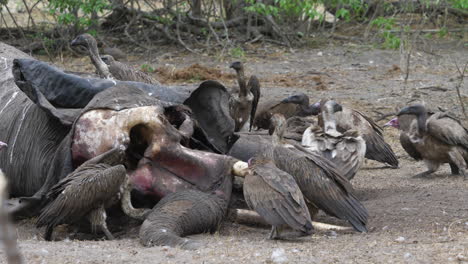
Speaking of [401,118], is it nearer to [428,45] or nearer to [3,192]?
[428,45]

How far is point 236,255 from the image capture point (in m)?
3.36

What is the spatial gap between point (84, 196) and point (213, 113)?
1.44 meters

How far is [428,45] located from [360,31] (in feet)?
5.69

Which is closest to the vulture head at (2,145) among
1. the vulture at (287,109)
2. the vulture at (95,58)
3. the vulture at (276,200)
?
the vulture at (276,200)

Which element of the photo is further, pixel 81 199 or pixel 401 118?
pixel 401 118

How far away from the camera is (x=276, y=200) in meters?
3.96

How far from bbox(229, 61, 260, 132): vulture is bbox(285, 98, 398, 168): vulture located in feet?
4.86

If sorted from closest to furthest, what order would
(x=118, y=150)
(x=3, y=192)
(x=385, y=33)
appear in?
(x=3, y=192) < (x=118, y=150) < (x=385, y=33)

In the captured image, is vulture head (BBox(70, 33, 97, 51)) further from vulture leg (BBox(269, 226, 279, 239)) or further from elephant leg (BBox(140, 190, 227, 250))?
vulture leg (BBox(269, 226, 279, 239))

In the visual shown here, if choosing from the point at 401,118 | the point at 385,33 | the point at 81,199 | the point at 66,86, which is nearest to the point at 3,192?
the point at 81,199

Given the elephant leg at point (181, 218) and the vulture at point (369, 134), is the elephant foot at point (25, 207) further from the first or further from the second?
the vulture at point (369, 134)

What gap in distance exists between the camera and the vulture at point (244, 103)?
812 cm

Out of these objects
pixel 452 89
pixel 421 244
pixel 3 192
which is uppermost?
pixel 3 192

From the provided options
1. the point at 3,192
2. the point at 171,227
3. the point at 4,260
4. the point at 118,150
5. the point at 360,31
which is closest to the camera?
the point at 3,192
